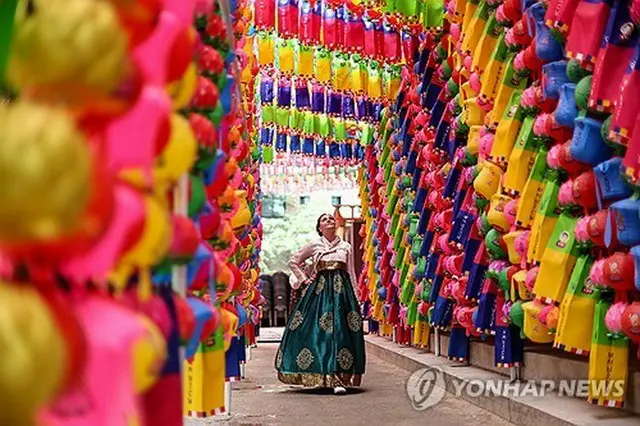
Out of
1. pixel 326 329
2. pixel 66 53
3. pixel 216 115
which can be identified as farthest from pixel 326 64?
pixel 66 53

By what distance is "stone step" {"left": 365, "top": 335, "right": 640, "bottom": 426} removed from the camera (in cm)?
400

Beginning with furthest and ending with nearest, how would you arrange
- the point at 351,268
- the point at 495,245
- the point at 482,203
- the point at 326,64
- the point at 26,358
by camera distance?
the point at 351,268 → the point at 326,64 → the point at 482,203 → the point at 495,245 → the point at 26,358

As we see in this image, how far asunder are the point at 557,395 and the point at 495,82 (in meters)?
1.66

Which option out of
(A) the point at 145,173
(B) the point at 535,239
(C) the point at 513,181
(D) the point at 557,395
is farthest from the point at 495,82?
Answer: (A) the point at 145,173

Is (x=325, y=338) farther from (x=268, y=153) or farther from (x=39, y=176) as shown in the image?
(x=39, y=176)

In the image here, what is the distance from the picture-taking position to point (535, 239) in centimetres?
450

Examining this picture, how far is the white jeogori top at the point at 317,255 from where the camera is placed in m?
7.51

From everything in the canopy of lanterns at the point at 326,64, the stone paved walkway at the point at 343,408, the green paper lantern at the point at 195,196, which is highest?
the canopy of lanterns at the point at 326,64

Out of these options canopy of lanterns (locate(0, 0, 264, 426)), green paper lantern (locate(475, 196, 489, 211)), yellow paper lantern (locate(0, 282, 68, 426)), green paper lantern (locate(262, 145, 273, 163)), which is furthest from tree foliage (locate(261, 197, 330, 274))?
yellow paper lantern (locate(0, 282, 68, 426))

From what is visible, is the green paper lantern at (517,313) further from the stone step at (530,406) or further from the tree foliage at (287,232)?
the tree foliage at (287,232)

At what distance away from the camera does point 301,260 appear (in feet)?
25.1

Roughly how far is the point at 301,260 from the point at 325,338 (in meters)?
0.70

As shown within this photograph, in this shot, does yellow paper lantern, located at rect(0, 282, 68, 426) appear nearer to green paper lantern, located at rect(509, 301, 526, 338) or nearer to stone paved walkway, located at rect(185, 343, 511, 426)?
green paper lantern, located at rect(509, 301, 526, 338)

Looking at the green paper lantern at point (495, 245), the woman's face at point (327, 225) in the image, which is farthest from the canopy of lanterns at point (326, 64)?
the green paper lantern at point (495, 245)
